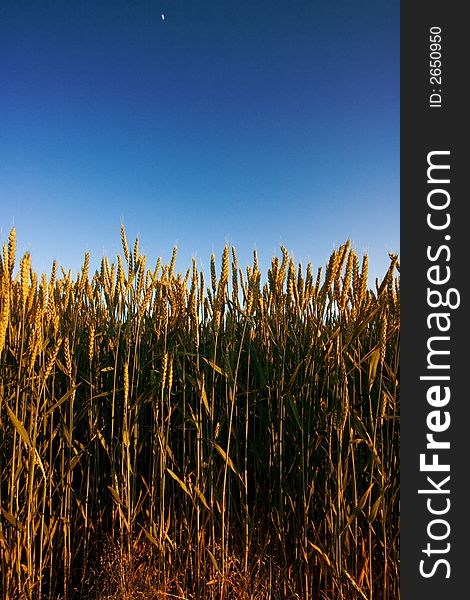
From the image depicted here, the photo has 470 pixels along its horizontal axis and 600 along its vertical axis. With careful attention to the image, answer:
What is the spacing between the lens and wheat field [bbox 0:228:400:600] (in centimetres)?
146

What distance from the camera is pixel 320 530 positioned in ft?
5.36

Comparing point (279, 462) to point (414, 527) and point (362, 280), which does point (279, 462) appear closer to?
point (414, 527)

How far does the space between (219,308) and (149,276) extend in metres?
0.28

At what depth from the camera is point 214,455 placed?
1.60 metres

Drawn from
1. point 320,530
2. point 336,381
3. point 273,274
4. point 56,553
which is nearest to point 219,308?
point 273,274

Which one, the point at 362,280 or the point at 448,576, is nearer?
the point at 448,576

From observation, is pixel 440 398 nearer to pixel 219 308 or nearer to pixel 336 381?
pixel 336 381

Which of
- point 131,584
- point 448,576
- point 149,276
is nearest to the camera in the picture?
point 448,576

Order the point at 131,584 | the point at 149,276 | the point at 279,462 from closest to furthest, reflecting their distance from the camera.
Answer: the point at 131,584 → the point at 279,462 → the point at 149,276

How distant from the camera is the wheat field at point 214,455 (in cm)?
146

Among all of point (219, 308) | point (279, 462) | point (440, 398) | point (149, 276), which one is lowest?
point (279, 462)

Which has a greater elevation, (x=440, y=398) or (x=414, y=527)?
(x=440, y=398)

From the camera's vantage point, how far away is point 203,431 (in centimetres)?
168

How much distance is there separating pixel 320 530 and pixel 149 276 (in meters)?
1.03
